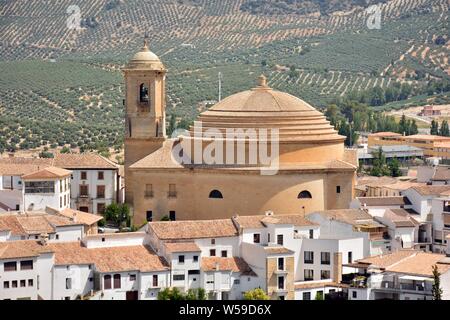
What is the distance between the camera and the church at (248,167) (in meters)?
49.6

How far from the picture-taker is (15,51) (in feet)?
529

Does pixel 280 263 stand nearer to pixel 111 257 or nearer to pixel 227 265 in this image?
pixel 227 265

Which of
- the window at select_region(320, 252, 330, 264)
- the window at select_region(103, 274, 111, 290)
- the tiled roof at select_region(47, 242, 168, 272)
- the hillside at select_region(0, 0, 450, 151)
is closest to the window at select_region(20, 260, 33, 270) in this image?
the tiled roof at select_region(47, 242, 168, 272)

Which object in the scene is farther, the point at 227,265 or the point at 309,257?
the point at 309,257

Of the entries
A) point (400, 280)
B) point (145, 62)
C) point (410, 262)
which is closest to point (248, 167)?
point (145, 62)

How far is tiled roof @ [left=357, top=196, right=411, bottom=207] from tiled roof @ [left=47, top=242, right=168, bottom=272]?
37.5 ft

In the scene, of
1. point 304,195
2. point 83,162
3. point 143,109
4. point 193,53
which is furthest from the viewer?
point 193,53

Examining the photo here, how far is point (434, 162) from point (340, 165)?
79.9ft

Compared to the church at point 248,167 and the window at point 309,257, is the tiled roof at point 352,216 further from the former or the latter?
the window at point 309,257

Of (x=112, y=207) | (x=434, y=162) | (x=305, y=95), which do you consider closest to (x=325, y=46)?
(x=305, y=95)

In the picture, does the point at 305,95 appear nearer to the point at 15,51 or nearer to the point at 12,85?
the point at 12,85

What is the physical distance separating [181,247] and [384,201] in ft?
41.1

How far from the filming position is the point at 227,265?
4197cm

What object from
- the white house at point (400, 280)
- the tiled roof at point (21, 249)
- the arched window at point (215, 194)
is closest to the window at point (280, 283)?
the white house at point (400, 280)
